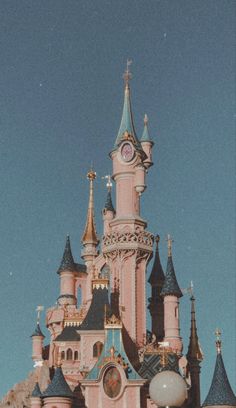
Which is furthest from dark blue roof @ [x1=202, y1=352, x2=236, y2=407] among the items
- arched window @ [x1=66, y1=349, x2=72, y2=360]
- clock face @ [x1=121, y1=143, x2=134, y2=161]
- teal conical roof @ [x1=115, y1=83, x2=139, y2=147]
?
teal conical roof @ [x1=115, y1=83, x2=139, y2=147]

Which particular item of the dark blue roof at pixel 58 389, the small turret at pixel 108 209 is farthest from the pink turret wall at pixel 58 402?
the small turret at pixel 108 209

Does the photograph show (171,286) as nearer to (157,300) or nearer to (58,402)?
(157,300)

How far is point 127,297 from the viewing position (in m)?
55.2

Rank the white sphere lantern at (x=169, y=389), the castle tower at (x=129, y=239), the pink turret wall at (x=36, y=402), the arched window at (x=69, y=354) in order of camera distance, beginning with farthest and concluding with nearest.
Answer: the arched window at (x=69, y=354) < the castle tower at (x=129, y=239) < the pink turret wall at (x=36, y=402) < the white sphere lantern at (x=169, y=389)

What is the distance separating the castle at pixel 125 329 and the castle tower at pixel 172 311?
0.07 m

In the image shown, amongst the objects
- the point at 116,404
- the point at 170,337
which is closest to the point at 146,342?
the point at 170,337

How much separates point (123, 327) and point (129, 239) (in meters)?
6.31

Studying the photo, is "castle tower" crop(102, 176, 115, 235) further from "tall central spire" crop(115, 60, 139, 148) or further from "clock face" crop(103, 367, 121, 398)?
"clock face" crop(103, 367, 121, 398)

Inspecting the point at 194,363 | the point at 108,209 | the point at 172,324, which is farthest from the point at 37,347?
the point at 172,324

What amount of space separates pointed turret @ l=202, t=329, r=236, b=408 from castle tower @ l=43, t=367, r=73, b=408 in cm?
836

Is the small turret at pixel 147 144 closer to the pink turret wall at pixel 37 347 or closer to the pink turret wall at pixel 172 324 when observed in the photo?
the pink turret wall at pixel 172 324

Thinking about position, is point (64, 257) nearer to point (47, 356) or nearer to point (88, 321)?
point (47, 356)

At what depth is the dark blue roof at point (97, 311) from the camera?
176ft

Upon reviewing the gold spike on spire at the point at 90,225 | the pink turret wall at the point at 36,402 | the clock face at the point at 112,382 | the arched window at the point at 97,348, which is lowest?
the pink turret wall at the point at 36,402
